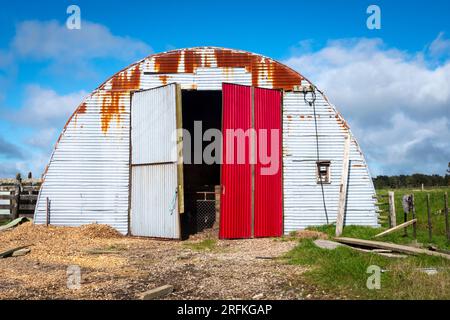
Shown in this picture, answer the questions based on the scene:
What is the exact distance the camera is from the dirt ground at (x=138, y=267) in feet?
25.7

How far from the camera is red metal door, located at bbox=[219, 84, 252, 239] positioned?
51.4ft

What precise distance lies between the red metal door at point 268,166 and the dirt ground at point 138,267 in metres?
1.21

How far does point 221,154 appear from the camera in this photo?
16.0 m

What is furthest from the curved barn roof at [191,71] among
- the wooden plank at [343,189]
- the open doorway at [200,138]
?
the wooden plank at [343,189]

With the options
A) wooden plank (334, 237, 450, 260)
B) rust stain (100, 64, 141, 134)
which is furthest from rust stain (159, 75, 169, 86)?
wooden plank (334, 237, 450, 260)

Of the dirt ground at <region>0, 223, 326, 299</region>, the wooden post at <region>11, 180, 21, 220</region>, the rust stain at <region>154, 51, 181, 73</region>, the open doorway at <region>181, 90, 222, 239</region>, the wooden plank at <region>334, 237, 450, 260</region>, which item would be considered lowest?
the dirt ground at <region>0, 223, 326, 299</region>

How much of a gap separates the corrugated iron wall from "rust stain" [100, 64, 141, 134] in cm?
626

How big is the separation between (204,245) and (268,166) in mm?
4187

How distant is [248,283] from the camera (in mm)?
8414

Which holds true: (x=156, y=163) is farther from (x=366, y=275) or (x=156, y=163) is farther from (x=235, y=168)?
(x=366, y=275)

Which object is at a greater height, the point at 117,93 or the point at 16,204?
the point at 117,93

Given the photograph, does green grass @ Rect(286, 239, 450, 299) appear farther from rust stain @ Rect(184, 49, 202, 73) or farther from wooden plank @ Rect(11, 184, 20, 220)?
wooden plank @ Rect(11, 184, 20, 220)

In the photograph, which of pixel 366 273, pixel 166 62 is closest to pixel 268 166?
pixel 166 62
